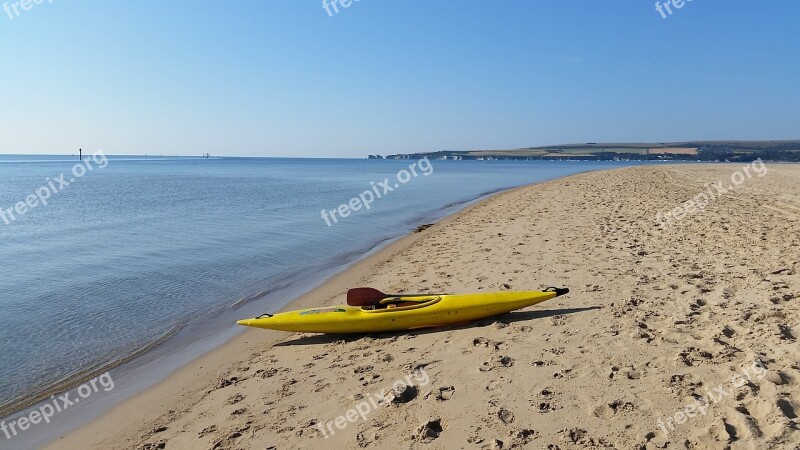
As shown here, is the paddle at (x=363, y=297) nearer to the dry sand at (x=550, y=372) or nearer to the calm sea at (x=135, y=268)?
the dry sand at (x=550, y=372)

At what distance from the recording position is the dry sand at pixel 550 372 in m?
3.82

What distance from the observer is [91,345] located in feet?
24.5

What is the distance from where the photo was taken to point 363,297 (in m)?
7.14

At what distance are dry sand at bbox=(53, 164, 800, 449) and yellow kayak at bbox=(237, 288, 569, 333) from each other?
18 cm

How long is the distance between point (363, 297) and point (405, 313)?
29.7 inches

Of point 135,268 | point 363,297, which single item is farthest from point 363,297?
point 135,268

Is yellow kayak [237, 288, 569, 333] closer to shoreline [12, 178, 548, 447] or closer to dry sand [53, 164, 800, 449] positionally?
dry sand [53, 164, 800, 449]

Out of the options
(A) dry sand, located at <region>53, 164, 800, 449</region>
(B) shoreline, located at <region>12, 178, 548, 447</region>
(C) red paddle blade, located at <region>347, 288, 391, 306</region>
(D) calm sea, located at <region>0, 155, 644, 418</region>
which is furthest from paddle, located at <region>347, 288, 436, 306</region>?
(D) calm sea, located at <region>0, 155, 644, 418</region>

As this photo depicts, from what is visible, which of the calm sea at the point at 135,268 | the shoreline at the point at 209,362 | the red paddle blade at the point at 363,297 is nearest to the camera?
the shoreline at the point at 209,362

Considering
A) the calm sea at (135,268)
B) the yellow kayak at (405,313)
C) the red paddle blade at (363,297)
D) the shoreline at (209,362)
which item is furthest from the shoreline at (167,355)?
the red paddle blade at (363,297)

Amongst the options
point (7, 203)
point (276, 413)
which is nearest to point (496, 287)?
point (276, 413)

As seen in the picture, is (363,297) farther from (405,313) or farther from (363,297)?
(405,313)

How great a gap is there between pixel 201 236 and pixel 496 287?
12.5m

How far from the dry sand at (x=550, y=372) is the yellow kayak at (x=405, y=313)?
0.18 metres
